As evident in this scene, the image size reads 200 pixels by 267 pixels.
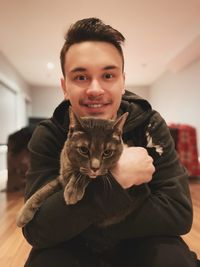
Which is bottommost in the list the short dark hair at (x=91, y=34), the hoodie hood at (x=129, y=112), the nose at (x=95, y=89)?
the hoodie hood at (x=129, y=112)

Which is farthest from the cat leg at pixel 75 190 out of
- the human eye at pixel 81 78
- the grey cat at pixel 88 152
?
the human eye at pixel 81 78

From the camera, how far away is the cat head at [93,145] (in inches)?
31.7

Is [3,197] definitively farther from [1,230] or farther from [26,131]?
[1,230]

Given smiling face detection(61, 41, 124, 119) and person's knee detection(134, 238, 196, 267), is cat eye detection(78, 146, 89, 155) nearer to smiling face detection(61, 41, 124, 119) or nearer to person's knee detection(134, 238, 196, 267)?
smiling face detection(61, 41, 124, 119)

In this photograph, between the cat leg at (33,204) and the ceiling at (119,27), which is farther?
the ceiling at (119,27)

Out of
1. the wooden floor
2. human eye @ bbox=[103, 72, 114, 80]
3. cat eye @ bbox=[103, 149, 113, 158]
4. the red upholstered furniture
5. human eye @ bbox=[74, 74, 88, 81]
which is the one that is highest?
human eye @ bbox=[103, 72, 114, 80]

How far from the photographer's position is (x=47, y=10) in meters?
3.54

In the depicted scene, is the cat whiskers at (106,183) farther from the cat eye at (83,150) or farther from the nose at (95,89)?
the nose at (95,89)

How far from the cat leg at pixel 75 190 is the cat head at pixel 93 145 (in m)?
0.03

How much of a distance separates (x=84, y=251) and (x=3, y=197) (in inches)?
96.1

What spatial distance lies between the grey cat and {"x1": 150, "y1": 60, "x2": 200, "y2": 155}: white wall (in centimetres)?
461

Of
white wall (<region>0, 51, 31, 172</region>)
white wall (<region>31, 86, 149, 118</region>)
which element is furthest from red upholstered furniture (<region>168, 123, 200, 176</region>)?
white wall (<region>31, 86, 149, 118</region>)

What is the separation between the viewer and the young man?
87 centimetres

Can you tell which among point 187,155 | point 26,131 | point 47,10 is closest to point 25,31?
point 47,10
